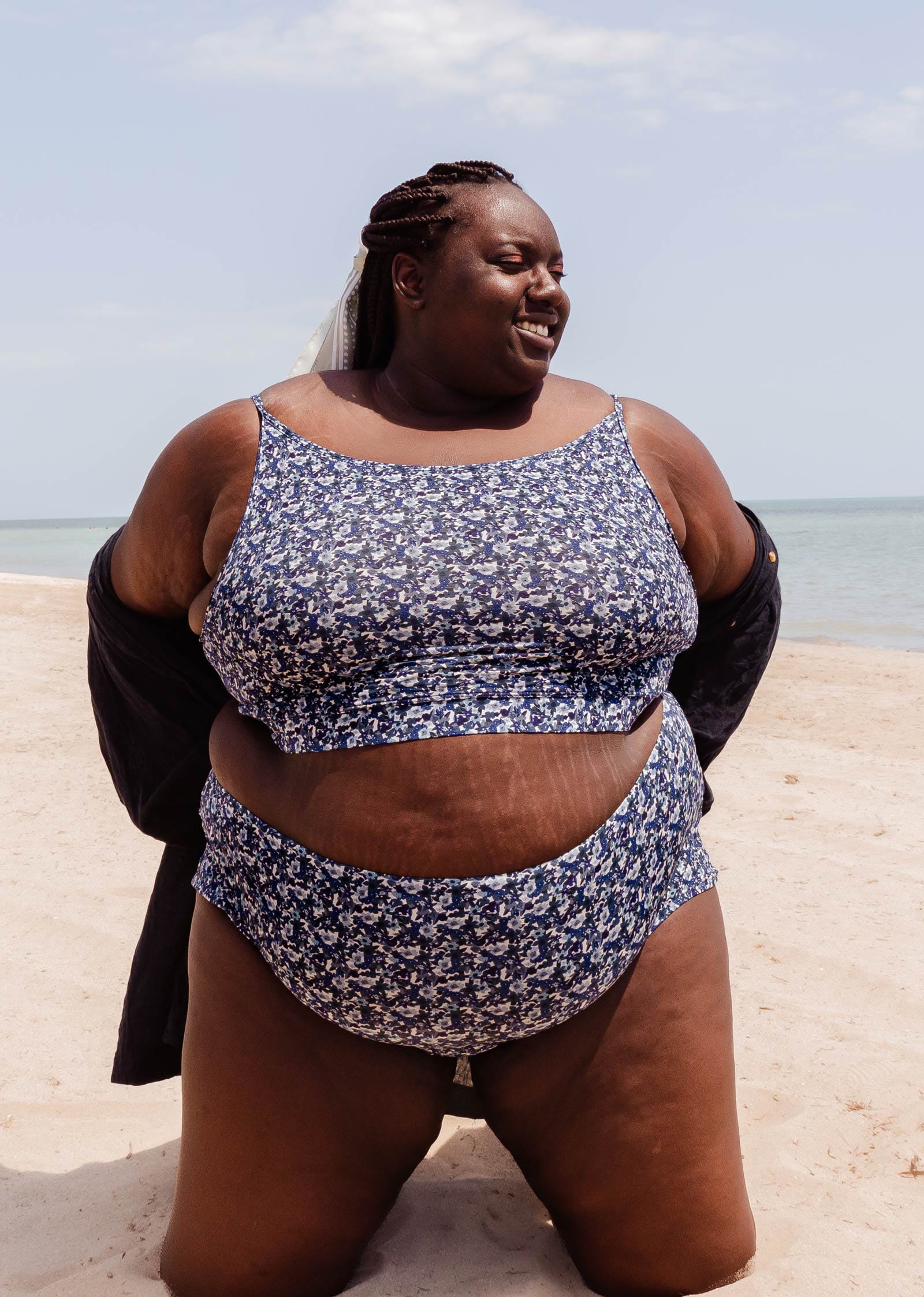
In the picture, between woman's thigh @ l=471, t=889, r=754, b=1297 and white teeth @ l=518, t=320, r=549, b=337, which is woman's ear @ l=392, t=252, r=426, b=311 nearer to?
white teeth @ l=518, t=320, r=549, b=337

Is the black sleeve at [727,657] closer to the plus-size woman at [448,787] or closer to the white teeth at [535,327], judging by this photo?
the plus-size woman at [448,787]

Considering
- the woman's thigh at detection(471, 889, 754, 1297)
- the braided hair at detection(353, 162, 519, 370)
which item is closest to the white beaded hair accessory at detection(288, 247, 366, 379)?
the braided hair at detection(353, 162, 519, 370)

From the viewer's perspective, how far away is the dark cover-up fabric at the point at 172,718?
2.54 meters

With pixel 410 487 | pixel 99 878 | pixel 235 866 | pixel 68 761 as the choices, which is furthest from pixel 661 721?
pixel 68 761

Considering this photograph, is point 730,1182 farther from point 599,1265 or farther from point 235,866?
point 235,866

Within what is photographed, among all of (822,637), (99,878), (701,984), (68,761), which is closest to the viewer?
(701,984)

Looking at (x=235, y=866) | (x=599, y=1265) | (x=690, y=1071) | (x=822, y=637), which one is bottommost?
(x=822, y=637)

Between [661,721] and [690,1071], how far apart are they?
24.2 inches

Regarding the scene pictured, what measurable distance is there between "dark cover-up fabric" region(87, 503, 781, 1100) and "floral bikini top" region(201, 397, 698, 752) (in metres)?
0.50

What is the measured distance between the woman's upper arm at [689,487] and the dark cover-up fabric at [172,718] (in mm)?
179

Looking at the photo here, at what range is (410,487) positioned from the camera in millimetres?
2023

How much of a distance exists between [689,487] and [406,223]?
2.39 feet

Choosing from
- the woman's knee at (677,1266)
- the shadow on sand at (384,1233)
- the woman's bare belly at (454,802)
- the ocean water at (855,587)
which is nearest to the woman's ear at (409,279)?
the woman's bare belly at (454,802)

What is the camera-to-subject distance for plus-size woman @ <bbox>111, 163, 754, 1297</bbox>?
6.16 feet
